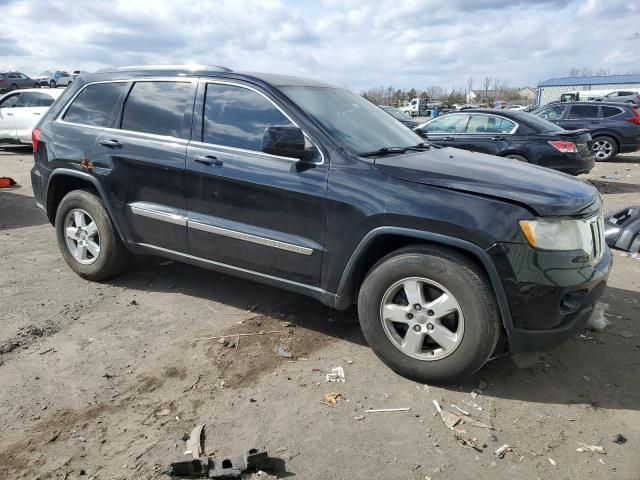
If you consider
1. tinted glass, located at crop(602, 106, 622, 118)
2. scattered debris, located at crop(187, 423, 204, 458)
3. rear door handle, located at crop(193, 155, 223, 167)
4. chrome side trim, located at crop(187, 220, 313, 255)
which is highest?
tinted glass, located at crop(602, 106, 622, 118)

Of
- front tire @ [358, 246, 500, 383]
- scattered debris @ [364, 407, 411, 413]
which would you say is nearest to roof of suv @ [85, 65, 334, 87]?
front tire @ [358, 246, 500, 383]

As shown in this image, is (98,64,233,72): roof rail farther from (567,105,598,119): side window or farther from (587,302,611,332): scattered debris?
(567,105,598,119): side window

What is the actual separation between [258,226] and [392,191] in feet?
3.36

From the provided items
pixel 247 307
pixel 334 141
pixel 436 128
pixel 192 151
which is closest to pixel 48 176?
pixel 192 151

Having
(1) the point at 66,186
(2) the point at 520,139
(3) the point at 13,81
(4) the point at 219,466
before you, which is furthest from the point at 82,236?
(3) the point at 13,81

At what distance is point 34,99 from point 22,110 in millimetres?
405

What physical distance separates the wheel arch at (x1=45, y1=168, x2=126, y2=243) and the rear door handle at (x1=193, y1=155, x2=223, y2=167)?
1090 mm

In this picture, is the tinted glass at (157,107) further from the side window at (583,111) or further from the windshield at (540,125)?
the side window at (583,111)

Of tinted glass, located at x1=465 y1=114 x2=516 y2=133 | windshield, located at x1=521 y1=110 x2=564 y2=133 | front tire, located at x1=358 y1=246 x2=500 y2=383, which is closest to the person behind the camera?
front tire, located at x1=358 y1=246 x2=500 y2=383

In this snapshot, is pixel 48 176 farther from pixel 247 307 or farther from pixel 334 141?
pixel 334 141

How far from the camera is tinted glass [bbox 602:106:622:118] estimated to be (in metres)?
14.5

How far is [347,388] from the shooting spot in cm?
331

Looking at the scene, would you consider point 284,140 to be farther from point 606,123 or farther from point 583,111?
point 583,111

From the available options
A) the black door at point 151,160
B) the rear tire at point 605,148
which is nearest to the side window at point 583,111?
the rear tire at point 605,148
